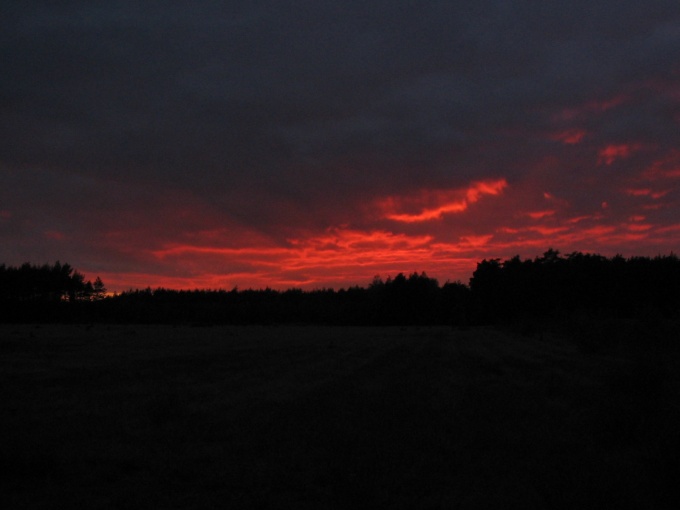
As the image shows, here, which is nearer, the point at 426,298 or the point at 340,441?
the point at 340,441

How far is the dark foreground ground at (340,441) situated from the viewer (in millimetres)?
6250

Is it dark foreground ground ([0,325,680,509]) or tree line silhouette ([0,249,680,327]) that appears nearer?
dark foreground ground ([0,325,680,509])

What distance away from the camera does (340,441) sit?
8.62 metres

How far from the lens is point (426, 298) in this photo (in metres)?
125

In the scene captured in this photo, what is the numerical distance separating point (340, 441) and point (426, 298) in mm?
118345

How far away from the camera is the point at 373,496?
240 inches

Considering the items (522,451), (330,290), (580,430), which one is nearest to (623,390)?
(580,430)

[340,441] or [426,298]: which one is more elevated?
[426,298]

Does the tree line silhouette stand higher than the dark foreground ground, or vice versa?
the tree line silhouette

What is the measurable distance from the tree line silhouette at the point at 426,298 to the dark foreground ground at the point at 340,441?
7516 cm

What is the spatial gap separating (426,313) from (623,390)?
366 feet

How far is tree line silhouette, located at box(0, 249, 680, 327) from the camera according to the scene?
3620 inches

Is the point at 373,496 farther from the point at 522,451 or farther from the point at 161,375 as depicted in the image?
the point at 161,375

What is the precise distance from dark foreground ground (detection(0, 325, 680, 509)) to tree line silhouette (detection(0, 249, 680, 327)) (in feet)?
247
